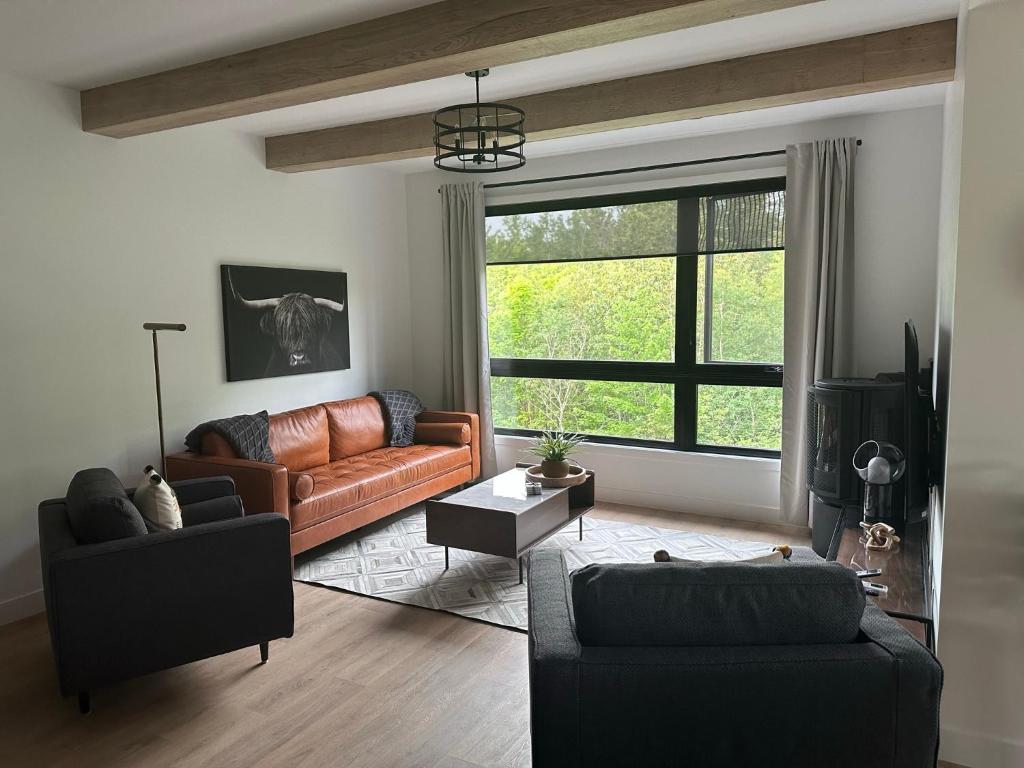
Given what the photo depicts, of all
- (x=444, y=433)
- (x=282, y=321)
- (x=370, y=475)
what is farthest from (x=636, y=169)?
(x=370, y=475)

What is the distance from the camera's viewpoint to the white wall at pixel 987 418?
83.8 inches

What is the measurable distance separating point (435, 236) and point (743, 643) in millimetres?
5135

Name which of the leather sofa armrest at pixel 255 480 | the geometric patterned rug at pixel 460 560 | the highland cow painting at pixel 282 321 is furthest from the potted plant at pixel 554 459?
the highland cow painting at pixel 282 321

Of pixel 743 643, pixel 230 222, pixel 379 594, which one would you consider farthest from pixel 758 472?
pixel 230 222

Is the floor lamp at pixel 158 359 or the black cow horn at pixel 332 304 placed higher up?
the black cow horn at pixel 332 304

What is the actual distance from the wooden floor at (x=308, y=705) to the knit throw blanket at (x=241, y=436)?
1.21m

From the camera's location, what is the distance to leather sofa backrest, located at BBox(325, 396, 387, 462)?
5320 millimetres

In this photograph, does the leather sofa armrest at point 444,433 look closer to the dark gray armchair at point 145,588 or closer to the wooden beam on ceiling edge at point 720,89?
the wooden beam on ceiling edge at point 720,89

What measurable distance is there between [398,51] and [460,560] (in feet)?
9.39

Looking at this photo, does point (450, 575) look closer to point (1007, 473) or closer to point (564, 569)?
point (564, 569)

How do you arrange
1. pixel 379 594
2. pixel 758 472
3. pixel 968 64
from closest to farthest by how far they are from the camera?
pixel 968 64 < pixel 379 594 < pixel 758 472

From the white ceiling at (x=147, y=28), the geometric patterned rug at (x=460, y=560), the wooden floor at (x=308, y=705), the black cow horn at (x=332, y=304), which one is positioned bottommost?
the wooden floor at (x=308, y=705)

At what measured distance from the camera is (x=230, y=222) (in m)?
4.86

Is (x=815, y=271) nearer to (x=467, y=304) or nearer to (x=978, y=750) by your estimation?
(x=467, y=304)
